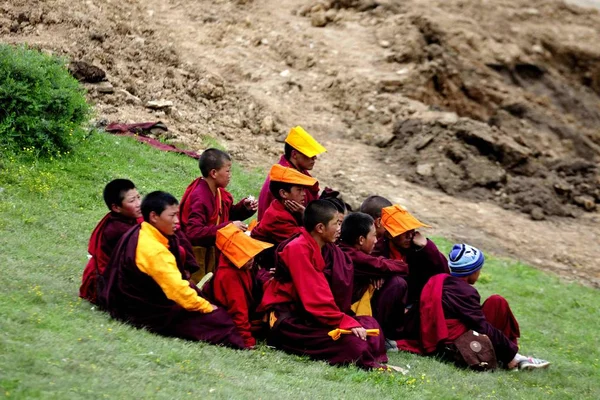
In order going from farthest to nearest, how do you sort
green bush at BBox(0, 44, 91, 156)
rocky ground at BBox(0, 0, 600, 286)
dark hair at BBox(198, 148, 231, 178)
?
rocky ground at BBox(0, 0, 600, 286) → green bush at BBox(0, 44, 91, 156) → dark hair at BBox(198, 148, 231, 178)

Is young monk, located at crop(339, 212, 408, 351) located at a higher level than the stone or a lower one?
lower

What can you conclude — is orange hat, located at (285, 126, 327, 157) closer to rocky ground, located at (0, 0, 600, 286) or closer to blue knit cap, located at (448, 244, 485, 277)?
blue knit cap, located at (448, 244, 485, 277)

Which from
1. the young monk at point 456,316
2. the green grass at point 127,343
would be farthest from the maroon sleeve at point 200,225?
the young monk at point 456,316

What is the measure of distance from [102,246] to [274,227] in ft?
4.54

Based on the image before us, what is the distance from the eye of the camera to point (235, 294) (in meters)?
6.34

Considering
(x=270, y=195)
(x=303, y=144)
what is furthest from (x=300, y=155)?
(x=270, y=195)

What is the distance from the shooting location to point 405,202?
1284 centimetres

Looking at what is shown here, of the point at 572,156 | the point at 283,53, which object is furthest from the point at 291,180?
the point at 572,156

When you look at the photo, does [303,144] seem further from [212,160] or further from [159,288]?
[159,288]

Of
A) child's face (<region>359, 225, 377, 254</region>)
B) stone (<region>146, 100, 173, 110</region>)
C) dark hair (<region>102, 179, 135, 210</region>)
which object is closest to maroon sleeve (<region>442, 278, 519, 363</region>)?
child's face (<region>359, 225, 377, 254</region>)

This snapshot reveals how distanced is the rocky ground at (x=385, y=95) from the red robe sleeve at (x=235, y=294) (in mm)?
6251

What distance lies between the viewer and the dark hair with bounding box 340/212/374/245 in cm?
665

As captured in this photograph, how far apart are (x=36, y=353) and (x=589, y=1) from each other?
71.4 feet

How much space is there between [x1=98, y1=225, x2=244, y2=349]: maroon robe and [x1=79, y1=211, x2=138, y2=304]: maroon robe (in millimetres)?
345
